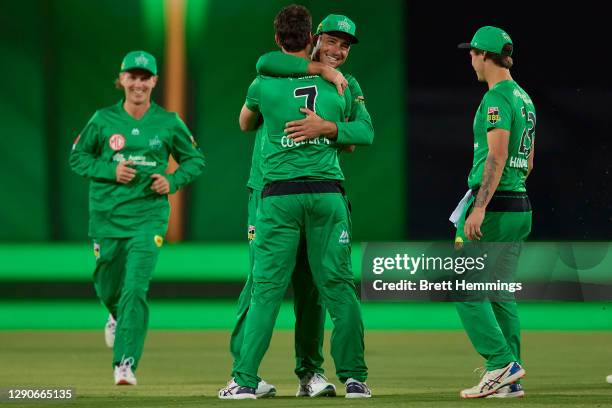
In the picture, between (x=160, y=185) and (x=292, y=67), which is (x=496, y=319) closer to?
(x=292, y=67)

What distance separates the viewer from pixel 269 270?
5965 millimetres

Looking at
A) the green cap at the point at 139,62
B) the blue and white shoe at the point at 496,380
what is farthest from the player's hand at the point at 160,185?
the blue and white shoe at the point at 496,380

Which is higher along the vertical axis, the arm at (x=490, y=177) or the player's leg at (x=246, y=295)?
the arm at (x=490, y=177)

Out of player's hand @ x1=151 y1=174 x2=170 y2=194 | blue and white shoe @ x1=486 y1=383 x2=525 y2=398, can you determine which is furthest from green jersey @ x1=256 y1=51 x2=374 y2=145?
player's hand @ x1=151 y1=174 x2=170 y2=194

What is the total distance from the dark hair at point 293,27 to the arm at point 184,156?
6.89 ft

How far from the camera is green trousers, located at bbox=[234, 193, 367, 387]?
5.96 metres

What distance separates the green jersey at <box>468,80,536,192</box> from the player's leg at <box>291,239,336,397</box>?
89cm

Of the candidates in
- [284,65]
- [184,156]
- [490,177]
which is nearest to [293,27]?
[284,65]

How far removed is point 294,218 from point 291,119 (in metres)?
0.43

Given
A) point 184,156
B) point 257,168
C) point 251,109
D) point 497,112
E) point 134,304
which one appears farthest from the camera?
point 184,156

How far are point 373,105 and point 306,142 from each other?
604cm

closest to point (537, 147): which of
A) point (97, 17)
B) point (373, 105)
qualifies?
point (373, 105)

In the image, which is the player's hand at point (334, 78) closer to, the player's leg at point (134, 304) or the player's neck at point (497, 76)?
the player's neck at point (497, 76)

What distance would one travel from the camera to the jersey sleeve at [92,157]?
779cm
